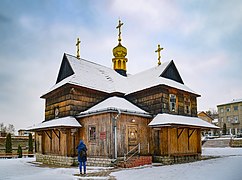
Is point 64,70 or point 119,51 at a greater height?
point 119,51

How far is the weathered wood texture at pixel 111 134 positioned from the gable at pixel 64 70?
4.37 meters

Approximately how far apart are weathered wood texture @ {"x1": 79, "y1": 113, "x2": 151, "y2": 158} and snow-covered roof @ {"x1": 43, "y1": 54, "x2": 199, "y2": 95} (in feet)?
8.98

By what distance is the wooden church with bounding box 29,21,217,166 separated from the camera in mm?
16594

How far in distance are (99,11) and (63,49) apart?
9.61 metres

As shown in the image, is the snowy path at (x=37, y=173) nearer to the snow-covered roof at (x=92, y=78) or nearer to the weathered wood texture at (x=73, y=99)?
the weathered wood texture at (x=73, y=99)

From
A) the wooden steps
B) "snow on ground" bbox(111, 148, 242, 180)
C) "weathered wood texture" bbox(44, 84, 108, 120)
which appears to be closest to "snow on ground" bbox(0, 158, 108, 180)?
the wooden steps

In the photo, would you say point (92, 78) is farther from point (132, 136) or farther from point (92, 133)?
point (132, 136)

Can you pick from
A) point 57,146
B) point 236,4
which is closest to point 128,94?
point 57,146

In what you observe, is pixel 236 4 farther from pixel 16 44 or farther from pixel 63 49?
pixel 63 49

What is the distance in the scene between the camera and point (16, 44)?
16.7 m

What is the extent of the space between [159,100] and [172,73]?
3.78m

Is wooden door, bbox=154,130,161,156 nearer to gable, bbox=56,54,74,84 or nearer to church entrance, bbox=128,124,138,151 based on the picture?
church entrance, bbox=128,124,138,151

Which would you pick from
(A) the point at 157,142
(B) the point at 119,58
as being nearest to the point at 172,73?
(A) the point at 157,142

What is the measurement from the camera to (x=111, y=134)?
16.2 metres
